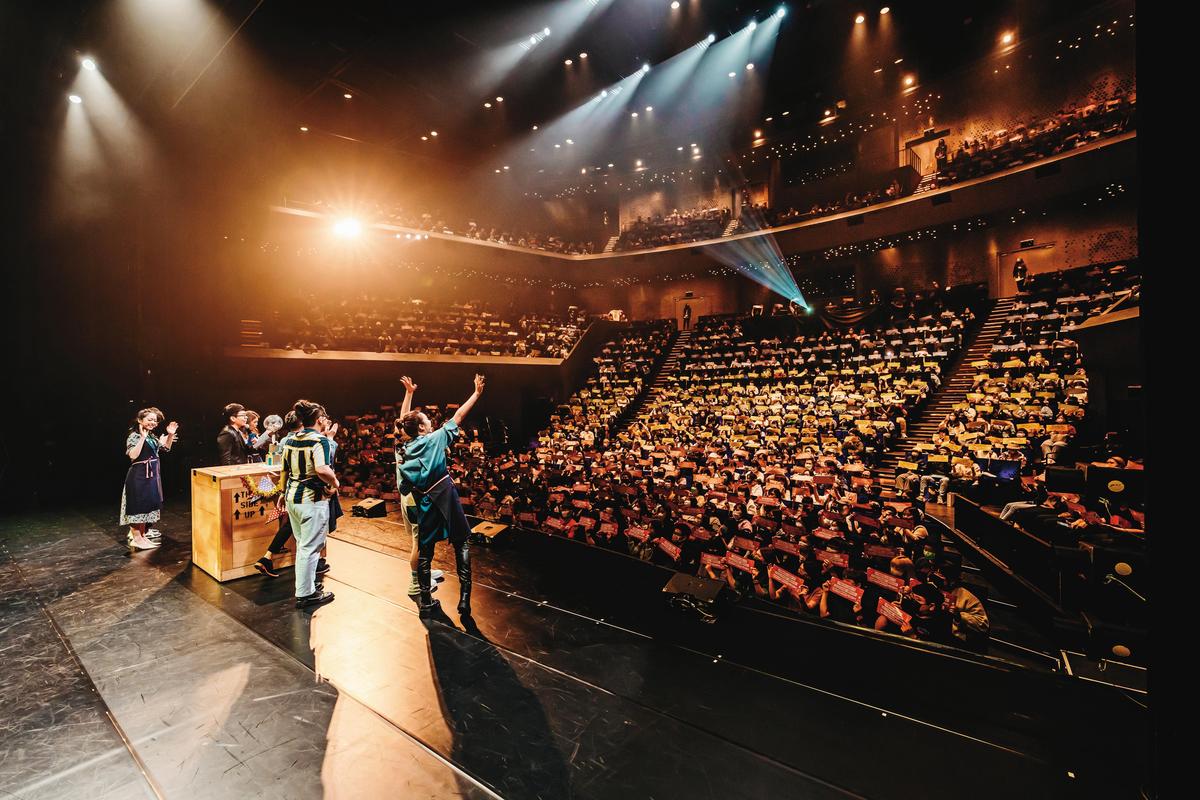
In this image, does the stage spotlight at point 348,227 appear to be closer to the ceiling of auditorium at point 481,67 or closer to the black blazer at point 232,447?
the ceiling of auditorium at point 481,67

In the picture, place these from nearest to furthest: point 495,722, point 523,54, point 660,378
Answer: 1. point 495,722
2. point 523,54
3. point 660,378

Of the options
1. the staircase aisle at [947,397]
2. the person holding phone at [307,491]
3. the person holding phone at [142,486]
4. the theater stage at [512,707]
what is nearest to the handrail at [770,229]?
the staircase aisle at [947,397]

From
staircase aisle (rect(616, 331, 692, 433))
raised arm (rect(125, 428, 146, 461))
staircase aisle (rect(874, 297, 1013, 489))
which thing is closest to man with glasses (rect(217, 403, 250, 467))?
raised arm (rect(125, 428, 146, 461))

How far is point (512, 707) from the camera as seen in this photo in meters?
2.41

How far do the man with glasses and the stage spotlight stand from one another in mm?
12219

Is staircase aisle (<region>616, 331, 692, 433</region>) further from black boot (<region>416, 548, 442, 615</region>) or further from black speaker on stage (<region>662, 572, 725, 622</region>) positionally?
black boot (<region>416, 548, 442, 615</region>)

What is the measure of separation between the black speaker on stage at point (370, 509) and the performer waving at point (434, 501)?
3.40m

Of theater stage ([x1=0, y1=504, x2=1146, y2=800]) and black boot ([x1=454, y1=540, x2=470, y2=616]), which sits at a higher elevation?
black boot ([x1=454, y1=540, x2=470, y2=616])

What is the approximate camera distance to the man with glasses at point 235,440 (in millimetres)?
5645

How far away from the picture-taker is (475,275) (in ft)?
71.5

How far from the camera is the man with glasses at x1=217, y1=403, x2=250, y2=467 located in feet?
18.5

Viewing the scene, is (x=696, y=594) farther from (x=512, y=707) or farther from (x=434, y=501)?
(x=434, y=501)

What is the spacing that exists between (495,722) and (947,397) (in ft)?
39.5

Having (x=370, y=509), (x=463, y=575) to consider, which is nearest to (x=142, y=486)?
(x=370, y=509)
